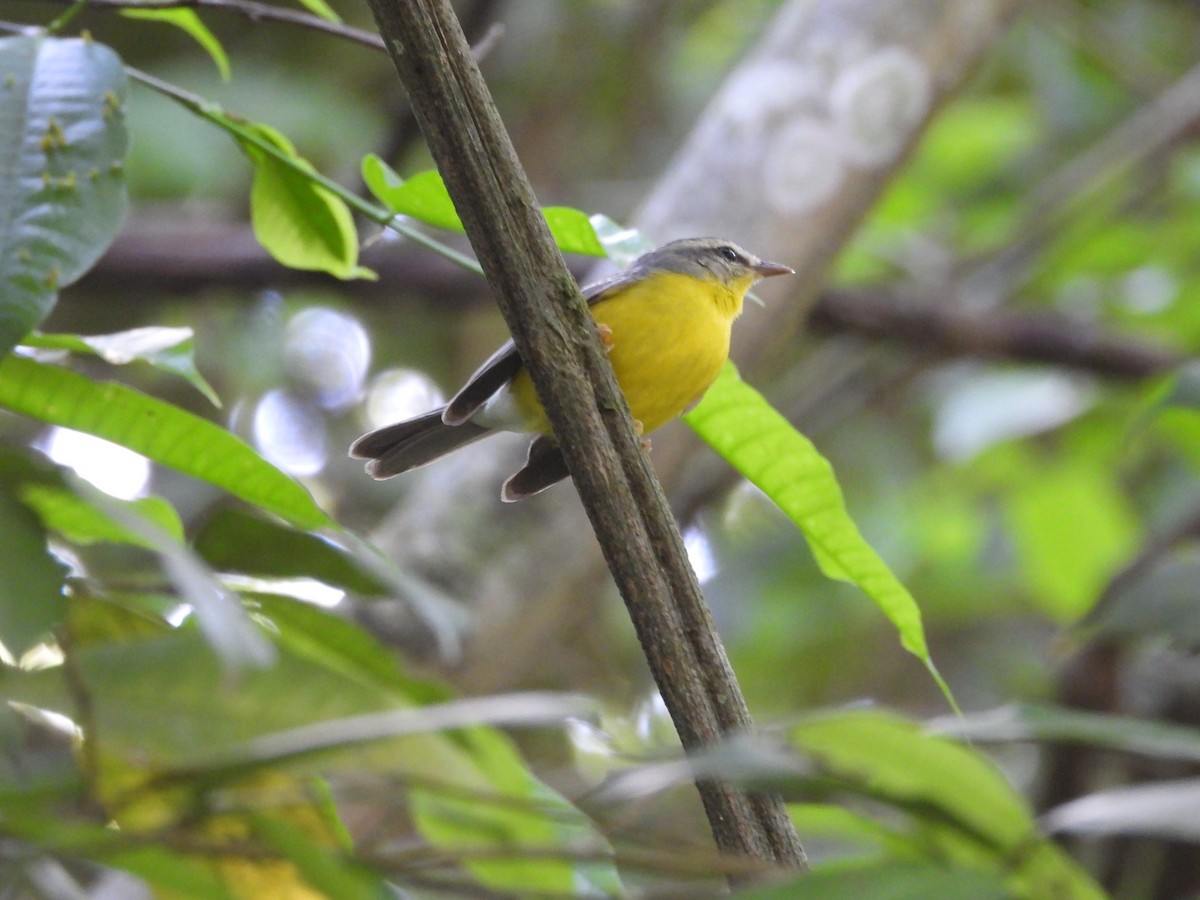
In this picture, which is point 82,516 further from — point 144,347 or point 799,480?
point 799,480

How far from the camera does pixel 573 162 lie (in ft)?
28.5

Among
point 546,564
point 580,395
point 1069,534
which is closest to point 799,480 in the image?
point 580,395

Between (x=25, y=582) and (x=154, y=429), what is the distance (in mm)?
374

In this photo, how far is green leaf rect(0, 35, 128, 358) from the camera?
1654 millimetres

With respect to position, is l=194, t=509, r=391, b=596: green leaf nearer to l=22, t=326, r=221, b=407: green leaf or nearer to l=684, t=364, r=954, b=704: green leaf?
l=22, t=326, r=221, b=407: green leaf

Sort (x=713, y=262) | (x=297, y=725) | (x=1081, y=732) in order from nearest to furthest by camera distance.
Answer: (x=1081, y=732) → (x=297, y=725) → (x=713, y=262)

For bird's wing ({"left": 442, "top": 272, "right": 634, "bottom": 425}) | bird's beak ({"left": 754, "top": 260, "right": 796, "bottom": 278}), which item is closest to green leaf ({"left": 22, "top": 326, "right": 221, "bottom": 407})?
bird's wing ({"left": 442, "top": 272, "right": 634, "bottom": 425})

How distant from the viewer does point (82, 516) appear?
1.80 m

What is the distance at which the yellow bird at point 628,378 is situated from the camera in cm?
340

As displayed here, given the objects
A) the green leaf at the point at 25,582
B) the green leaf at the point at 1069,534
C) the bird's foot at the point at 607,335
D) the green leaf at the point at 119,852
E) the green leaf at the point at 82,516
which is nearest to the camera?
the green leaf at the point at 119,852

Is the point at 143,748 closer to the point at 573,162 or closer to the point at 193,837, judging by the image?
the point at 193,837

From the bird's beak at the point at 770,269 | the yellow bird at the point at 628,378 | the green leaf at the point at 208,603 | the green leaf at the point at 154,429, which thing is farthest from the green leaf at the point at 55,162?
the bird's beak at the point at 770,269

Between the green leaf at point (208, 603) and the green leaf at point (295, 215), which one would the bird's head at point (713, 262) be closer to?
the green leaf at point (295, 215)

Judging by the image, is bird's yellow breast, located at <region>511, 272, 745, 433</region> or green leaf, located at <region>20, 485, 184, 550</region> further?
bird's yellow breast, located at <region>511, 272, 745, 433</region>
